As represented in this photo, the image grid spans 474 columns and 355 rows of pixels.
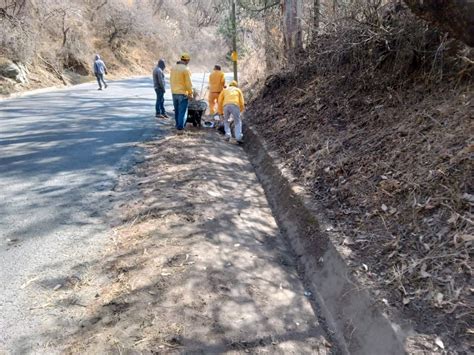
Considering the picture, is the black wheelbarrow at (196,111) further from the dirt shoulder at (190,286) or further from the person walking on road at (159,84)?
the dirt shoulder at (190,286)

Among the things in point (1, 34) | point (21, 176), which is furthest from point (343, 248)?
point (1, 34)

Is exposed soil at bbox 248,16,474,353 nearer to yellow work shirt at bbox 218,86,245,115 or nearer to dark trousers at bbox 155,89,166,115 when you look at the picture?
yellow work shirt at bbox 218,86,245,115

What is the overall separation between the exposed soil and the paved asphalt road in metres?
3.05

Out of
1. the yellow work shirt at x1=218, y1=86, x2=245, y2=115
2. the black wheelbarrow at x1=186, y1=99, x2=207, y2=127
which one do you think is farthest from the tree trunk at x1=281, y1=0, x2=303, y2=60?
the black wheelbarrow at x1=186, y1=99, x2=207, y2=127

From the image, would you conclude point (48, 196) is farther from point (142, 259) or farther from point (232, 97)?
point (232, 97)

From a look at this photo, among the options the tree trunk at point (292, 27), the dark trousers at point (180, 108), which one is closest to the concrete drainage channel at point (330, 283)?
the dark trousers at point (180, 108)

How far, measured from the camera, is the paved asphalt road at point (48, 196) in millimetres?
3570

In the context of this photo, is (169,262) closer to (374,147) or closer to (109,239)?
(109,239)

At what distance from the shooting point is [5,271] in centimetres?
390

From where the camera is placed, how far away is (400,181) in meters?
4.53

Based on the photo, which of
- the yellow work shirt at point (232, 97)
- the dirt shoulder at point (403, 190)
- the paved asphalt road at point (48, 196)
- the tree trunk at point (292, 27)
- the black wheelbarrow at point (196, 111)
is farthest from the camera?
the tree trunk at point (292, 27)

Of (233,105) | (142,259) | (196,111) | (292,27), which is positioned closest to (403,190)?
(142,259)

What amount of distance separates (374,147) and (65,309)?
4506mm

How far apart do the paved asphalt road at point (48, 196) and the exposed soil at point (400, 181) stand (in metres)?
3.05
